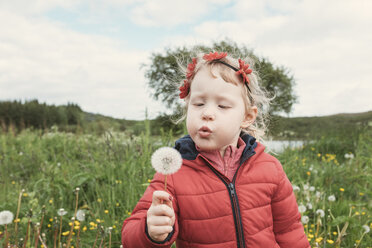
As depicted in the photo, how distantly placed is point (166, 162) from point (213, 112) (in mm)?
466

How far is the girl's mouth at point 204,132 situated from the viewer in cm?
150

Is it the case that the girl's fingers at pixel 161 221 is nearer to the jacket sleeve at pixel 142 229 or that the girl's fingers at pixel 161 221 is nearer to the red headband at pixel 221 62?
the jacket sleeve at pixel 142 229

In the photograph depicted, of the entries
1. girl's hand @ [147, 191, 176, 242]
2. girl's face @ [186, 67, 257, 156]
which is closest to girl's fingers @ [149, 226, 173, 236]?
girl's hand @ [147, 191, 176, 242]

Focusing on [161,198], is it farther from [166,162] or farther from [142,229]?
[142,229]

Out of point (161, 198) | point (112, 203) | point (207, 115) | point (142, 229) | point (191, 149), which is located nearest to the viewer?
point (161, 198)

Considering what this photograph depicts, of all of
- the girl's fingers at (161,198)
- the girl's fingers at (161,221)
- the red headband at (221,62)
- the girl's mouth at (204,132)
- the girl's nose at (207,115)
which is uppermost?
the red headband at (221,62)

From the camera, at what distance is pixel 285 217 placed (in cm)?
173

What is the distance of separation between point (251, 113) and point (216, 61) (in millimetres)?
374

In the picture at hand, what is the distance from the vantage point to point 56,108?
22703mm

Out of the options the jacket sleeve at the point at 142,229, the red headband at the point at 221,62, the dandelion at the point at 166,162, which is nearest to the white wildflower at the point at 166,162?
the dandelion at the point at 166,162

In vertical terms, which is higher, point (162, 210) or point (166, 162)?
point (166, 162)

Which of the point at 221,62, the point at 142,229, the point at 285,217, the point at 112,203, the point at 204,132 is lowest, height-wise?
the point at 112,203

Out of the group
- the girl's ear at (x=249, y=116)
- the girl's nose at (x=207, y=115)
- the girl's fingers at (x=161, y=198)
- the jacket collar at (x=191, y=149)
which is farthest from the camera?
the girl's ear at (x=249, y=116)

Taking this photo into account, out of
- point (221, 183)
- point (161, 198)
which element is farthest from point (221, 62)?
point (161, 198)
